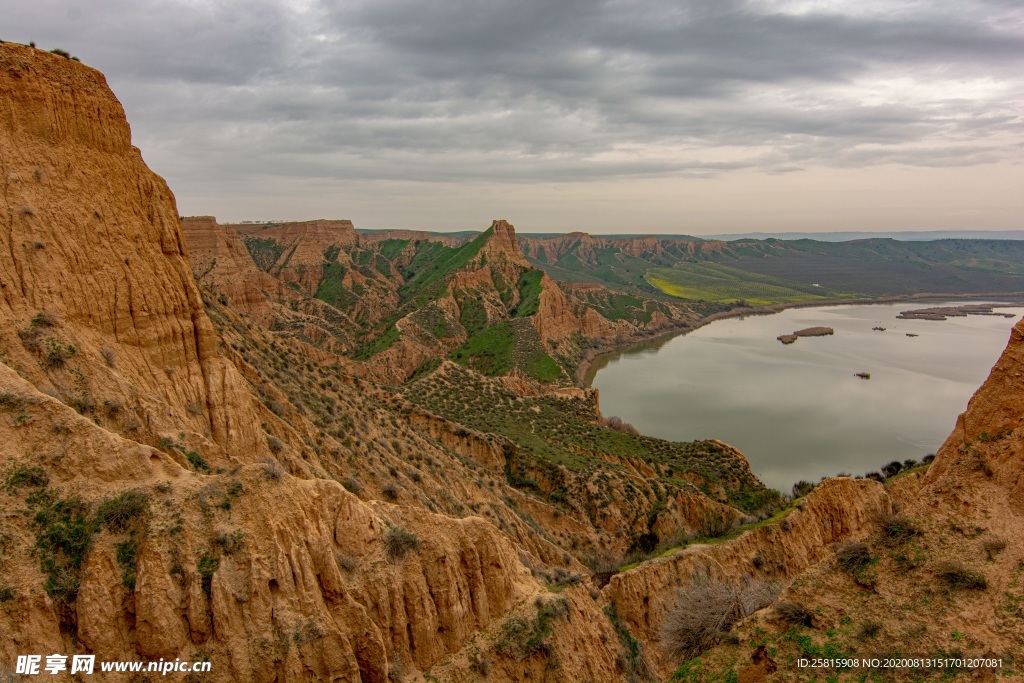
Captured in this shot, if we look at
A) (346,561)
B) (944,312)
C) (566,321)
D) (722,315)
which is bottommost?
(722,315)

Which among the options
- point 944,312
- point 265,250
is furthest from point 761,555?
point 944,312

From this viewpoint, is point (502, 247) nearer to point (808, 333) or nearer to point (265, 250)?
point (265, 250)

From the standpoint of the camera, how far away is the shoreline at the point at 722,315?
97938 millimetres

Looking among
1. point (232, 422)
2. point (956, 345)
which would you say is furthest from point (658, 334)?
point (232, 422)

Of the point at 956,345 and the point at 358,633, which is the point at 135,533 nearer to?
the point at 358,633

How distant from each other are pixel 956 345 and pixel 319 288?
12516cm

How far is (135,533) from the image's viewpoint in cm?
1106

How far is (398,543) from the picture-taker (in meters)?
14.8

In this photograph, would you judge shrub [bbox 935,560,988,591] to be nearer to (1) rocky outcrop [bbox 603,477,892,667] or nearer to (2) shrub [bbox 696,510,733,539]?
(1) rocky outcrop [bbox 603,477,892,667]

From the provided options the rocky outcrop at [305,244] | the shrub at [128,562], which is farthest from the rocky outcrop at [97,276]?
the rocky outcrop at [305,244]

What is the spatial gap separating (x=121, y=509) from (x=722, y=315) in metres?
164

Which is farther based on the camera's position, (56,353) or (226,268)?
(226,268)

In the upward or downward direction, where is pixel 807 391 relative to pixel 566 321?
downward

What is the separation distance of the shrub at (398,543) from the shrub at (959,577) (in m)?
13.0
